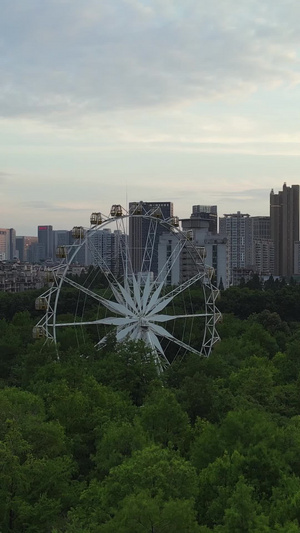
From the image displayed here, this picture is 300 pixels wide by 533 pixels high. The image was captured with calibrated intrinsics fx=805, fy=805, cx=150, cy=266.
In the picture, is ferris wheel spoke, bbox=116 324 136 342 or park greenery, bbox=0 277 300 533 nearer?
park greenery, bbox=0 277 300 533

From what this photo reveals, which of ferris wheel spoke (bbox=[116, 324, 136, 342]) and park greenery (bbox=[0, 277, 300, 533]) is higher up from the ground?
ferris wheel spoke (bbox=[116, 324, 136, 342])

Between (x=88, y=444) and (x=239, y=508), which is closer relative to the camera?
(x=239, y=508)

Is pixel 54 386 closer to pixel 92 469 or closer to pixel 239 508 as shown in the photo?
pixel 92 469

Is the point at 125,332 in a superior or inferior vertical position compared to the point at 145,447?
superior

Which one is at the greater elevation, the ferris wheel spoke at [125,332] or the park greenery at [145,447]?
the ferris wheel spoke at [125,332]

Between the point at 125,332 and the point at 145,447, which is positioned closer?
the point at 145,447

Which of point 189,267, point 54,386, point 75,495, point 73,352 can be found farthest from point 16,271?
point 75,495

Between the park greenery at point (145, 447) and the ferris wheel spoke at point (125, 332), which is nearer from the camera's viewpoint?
the park greenery at point (145, 447)

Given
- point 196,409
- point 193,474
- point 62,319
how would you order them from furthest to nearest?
point 62,319, point 196,409, point 193,474
